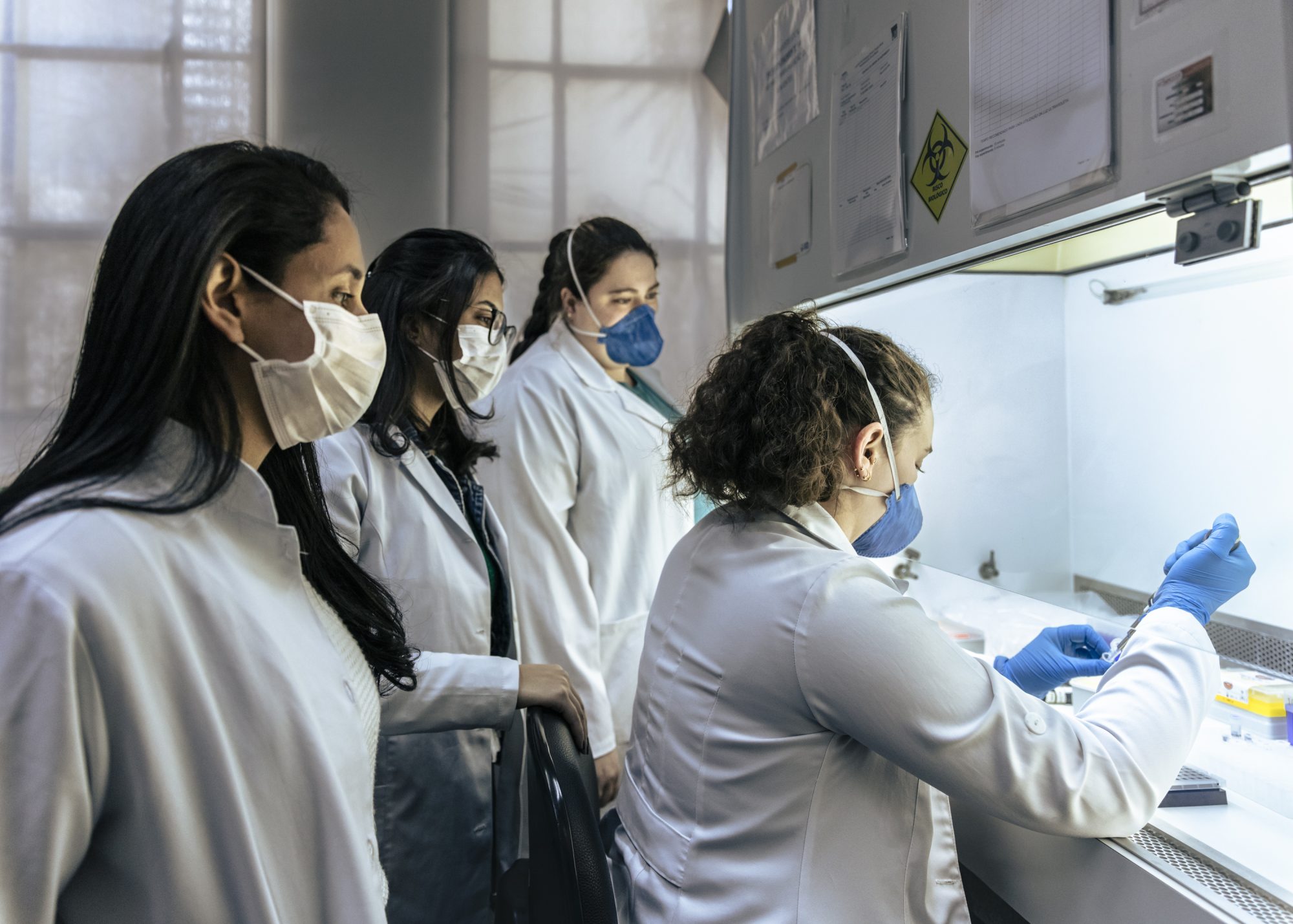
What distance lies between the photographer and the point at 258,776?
73 cm

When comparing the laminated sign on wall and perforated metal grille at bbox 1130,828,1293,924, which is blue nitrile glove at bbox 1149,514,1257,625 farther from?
the laminated sign on wall

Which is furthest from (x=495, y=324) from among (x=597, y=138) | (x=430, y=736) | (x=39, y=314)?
(x=39, y=314)

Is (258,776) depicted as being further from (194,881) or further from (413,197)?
(413,197)

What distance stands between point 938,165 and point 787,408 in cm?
57

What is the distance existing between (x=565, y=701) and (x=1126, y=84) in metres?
0.99

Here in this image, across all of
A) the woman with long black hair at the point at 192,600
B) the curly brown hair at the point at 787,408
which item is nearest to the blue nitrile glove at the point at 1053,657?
the curly brown hair at the point at 787,408

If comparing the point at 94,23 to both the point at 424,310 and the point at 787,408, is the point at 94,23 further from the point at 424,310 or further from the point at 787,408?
the point at 787,408

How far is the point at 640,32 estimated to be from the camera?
288 cm

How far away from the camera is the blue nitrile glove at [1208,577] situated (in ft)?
3.59

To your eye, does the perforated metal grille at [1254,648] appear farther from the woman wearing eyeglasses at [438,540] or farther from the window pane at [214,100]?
the window pane at [214,100]

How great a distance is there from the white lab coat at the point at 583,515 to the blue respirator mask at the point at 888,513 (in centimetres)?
68

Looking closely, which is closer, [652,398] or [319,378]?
[319,378]

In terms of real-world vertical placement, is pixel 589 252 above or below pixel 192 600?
above

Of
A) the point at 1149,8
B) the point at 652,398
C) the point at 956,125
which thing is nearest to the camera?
the point at 1149,8
